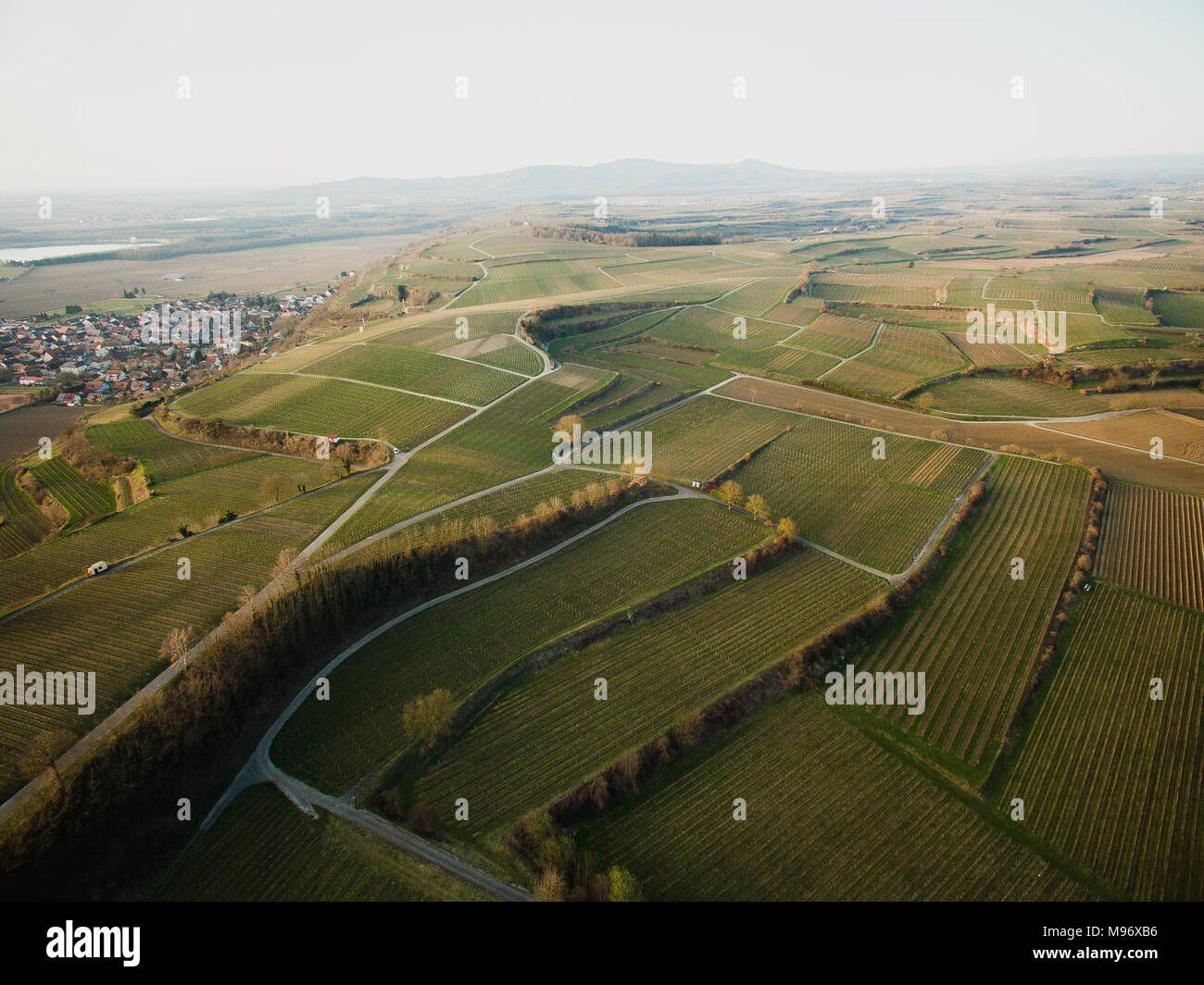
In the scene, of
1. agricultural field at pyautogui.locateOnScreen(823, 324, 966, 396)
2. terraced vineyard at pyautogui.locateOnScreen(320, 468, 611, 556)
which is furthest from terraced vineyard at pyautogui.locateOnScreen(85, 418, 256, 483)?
agricultural field at pyautogui.locateOnScreen(823, 324, 966, 396)

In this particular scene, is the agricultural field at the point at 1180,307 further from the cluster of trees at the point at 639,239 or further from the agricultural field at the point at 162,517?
the agricultural field at the point at 162,517

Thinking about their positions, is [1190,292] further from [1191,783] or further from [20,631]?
[20,631]

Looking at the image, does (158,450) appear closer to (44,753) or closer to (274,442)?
(274,442)

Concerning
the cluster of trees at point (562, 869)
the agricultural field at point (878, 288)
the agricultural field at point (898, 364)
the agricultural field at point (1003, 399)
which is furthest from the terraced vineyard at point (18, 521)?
the agricultural field at point (878, 288)

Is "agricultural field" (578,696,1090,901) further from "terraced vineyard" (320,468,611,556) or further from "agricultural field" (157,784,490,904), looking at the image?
"terraced vineyard" (320,468,611,556)

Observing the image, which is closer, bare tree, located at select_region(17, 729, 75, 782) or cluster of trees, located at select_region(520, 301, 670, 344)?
bare tree, located at select_region(17, 729, 75, 782)
